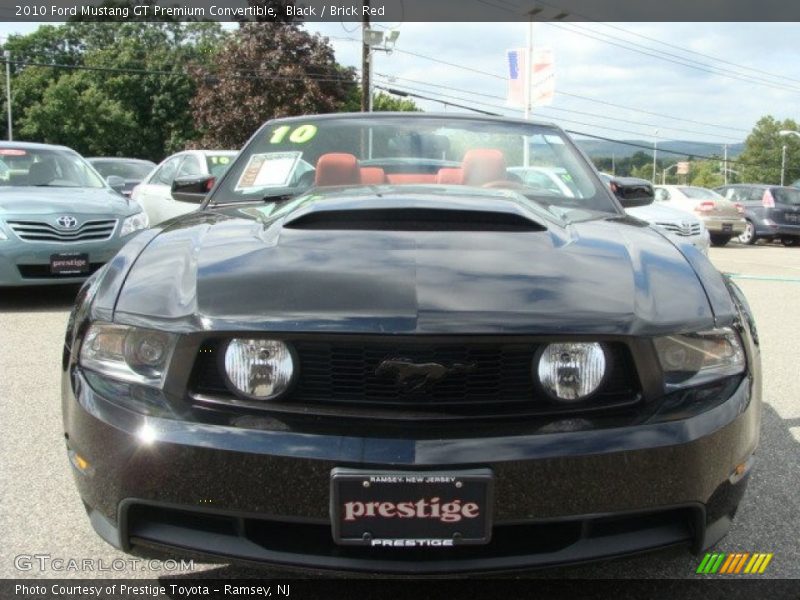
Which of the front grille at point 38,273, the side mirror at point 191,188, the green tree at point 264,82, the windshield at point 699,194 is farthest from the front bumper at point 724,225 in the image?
the green tree at point 264,82

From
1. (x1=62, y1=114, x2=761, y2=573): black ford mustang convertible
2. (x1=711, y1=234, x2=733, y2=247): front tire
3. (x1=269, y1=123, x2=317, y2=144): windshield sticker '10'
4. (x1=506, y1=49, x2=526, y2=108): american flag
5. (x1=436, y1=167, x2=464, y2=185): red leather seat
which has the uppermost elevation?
(x1=506, y1=49, x2=526, y2=108): american flag

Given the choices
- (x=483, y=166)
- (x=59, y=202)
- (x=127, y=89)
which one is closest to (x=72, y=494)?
(x=483, y=166)

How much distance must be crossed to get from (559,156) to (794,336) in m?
3.89

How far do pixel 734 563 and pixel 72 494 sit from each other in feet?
7.37

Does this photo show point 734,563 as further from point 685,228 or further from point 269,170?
point 685,228

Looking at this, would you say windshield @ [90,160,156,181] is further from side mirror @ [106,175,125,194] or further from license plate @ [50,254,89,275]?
license plate @ [50,254,89,275]

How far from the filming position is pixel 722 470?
1917 millimetres

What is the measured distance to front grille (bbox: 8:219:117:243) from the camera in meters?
6.77

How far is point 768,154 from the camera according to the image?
10525 centimetres

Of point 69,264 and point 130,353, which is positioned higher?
point 130,353

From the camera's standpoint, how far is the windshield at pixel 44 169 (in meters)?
7.89

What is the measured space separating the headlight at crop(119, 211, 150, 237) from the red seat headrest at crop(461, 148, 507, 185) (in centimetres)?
441

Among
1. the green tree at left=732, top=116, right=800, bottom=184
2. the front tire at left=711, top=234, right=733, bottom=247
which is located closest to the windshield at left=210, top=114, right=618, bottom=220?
the front tire at left=711, top=234, right=733, bottom=247

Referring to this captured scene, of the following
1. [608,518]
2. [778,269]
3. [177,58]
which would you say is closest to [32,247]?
[608,518]
